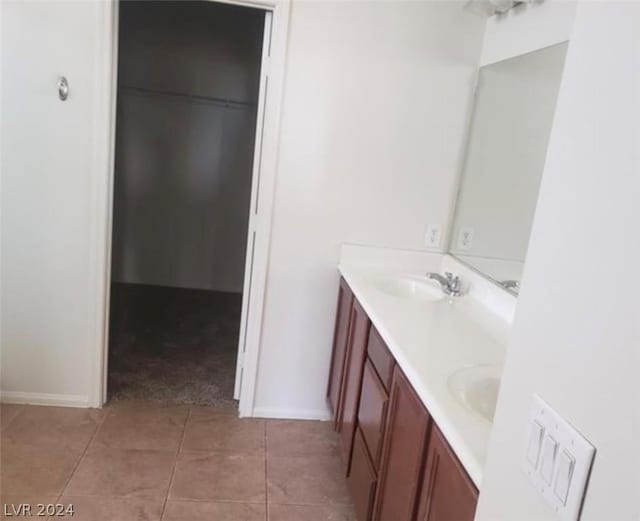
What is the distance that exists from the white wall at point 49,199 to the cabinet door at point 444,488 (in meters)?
1.94

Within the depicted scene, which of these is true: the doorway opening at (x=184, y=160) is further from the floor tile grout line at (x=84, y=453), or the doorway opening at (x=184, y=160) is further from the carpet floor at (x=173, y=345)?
the floor tile grout line at (x=84, y=453)

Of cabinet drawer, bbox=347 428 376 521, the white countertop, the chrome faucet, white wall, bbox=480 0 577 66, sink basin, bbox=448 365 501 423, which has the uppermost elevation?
white wall, bbox=480 0 577 66

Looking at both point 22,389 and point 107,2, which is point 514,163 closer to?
point 107,2

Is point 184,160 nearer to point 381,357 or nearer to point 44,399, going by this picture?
point 44,399

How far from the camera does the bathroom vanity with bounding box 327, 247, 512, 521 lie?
43.0 inches

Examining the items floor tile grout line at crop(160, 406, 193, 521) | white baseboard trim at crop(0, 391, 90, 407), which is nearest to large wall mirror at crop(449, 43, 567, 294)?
floor tile grout line at crop(160, 406, 193, 521)

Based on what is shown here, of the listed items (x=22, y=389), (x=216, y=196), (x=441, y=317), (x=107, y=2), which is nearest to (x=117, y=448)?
(x=22, y=389)

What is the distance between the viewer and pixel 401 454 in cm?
142

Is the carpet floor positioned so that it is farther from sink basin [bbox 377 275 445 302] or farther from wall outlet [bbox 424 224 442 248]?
wall outlet [bbox 424 224 442 248]

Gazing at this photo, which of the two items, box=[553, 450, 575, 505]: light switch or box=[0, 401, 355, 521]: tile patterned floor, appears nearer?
box=[553, 450, 575, 505]: light switch

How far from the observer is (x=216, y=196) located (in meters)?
4.73

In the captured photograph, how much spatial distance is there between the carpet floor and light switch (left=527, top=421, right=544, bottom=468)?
2.36 metres

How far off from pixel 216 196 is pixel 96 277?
2.32m

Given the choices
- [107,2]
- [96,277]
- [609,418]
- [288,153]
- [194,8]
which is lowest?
[96,277]
